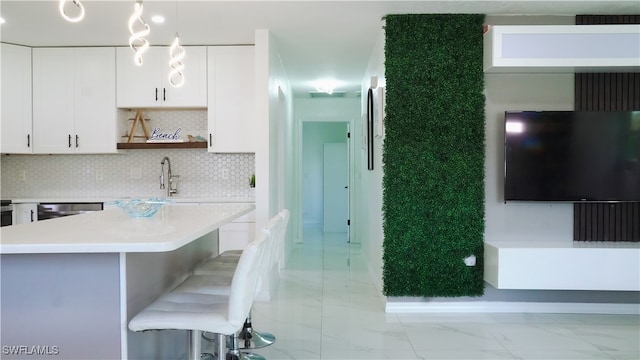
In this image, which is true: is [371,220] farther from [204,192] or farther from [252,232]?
[204,192]

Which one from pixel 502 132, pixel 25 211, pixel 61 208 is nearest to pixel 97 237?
pixel 502 132

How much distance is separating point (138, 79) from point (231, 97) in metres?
1.01

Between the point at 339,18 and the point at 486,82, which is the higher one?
the point at 339,18

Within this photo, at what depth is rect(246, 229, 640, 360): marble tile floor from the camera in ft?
9.73

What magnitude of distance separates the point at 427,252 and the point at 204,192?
265 cm

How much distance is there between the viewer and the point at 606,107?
377cm

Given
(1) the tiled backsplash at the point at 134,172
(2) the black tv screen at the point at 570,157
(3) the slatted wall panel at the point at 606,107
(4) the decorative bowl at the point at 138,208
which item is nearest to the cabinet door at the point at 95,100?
(1) the tiled backsplash at the point at 134,172

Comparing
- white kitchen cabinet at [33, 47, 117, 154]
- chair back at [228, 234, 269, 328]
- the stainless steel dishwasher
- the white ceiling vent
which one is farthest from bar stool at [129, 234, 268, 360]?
the white ceiling vent

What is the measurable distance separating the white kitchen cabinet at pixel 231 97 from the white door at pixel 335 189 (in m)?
4.54

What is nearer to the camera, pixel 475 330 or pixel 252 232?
pixel 475 330

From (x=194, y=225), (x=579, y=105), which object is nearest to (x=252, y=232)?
(x=194, y=225)

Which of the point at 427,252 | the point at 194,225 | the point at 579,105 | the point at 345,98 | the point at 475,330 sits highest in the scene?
the point at 345,98

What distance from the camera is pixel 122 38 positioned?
179 inches

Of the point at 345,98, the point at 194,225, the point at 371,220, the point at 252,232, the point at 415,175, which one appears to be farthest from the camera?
the point at 345,98
